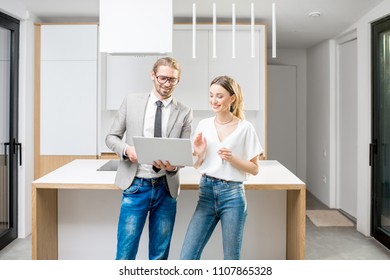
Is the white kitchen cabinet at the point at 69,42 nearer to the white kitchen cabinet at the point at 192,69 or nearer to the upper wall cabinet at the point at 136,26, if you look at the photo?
the white kitchen cabinet at the point at 192,69

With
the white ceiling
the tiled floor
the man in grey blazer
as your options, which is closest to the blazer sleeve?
the man in grey blazer

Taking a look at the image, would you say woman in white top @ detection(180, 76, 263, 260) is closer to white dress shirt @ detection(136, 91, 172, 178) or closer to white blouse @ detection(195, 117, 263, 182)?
white blouse @ detection(195, 117, 263, 182)

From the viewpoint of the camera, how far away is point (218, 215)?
1600mm

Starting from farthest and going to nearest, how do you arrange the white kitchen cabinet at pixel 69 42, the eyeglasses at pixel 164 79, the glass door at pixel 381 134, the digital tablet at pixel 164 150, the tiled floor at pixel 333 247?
the white kitchen cabinet at pixel 69 42 < the glass door at pixel 381 134 < the tiled floor at pixel 333 247 < the eyeglasses at pixel 164 79 < the digital tablet at pixel 164 150

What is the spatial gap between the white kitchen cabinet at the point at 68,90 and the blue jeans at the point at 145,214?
1827 mm

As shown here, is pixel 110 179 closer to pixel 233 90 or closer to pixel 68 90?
pixel 233 90

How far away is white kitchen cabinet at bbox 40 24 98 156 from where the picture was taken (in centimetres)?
336

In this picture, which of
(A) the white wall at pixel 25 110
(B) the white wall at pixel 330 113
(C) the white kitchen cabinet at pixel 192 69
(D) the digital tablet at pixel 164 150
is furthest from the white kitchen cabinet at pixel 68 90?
(B) the white wall at pixel 330 113

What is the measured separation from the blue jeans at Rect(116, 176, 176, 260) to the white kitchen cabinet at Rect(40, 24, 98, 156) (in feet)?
5.99

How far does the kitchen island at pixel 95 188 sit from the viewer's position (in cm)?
194

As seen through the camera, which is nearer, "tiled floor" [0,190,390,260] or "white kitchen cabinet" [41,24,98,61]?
"tiled floor" [0,190,390,260]

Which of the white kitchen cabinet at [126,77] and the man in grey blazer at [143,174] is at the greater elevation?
the white kitchen cabinet at [126,77]

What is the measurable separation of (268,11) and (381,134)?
1.28 meters
